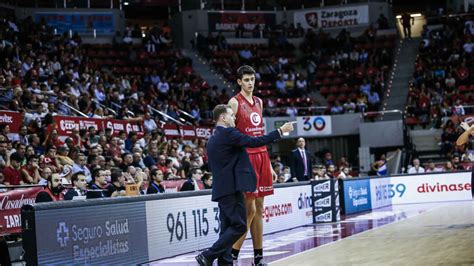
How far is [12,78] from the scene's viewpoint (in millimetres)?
21859

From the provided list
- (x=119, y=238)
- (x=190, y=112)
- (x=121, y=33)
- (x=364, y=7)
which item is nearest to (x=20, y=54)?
(x=190, y=112)

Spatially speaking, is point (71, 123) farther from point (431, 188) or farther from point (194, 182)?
point (431, 188)

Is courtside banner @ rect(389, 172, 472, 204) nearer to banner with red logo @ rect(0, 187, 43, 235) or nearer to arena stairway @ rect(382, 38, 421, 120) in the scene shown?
arena stairway @ rect(382, 38, 421, 120)

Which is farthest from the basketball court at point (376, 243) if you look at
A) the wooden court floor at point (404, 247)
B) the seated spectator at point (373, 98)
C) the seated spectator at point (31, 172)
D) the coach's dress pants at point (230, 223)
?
the seated spectator at point (373, 98)

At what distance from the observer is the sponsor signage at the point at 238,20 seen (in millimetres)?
41719

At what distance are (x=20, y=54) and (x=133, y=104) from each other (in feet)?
12.7

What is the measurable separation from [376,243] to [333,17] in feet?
105

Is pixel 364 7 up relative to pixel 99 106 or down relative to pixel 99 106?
up

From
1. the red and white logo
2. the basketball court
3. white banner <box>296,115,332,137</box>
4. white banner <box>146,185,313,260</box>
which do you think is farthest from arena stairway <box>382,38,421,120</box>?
the red and white logo

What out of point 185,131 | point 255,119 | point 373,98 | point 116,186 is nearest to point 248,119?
point 255,119

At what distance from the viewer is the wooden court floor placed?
9.39 meters

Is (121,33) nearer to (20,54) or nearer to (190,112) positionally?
(190,112)

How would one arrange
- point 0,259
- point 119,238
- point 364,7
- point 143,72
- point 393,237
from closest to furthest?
point 0,259, point 119,238, point 393,237, point 143,72, point 364,7

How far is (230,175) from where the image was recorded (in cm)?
905
